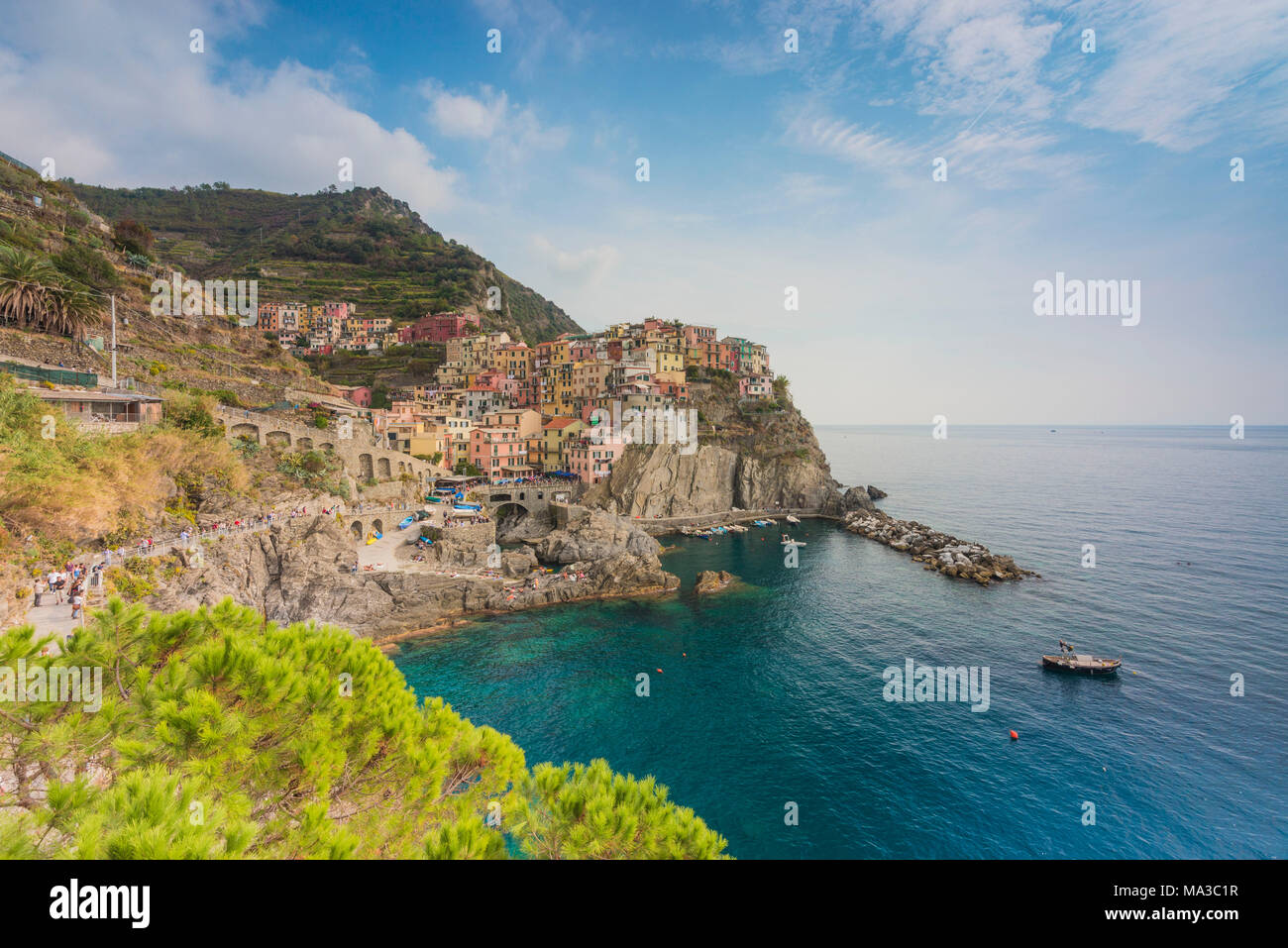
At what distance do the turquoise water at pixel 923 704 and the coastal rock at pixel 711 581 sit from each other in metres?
1.27

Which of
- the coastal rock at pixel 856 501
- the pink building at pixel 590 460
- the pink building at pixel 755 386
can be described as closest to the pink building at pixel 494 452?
the pink building at pixel 590 460

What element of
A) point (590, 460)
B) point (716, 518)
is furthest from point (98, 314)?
point (716, 518)

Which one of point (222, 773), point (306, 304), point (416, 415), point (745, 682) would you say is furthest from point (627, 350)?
point (222, 773)

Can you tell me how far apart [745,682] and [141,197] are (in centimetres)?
18690

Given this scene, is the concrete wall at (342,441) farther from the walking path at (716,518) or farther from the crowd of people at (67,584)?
the walking path at (716,518)

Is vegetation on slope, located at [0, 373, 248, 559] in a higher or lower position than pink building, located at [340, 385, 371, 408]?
lower

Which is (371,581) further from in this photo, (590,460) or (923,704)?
(923,704)

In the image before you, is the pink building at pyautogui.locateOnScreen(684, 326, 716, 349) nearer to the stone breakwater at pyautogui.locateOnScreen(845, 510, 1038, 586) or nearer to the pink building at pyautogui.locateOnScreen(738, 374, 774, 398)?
the pink building at pyautogui.locateOnScreen(738, 374, 774, 398)

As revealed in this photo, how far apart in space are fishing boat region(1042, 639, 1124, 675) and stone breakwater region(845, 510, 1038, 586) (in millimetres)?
13520

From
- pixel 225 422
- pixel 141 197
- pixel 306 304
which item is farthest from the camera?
pixel 141 197

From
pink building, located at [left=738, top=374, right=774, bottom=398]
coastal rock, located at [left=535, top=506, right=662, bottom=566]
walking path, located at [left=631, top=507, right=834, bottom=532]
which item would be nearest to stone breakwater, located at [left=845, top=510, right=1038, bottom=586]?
walking path, located at [left=631, top=507, right=834, bottom=532]

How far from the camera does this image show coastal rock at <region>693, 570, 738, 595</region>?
4031cm

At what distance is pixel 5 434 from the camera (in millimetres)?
17125
